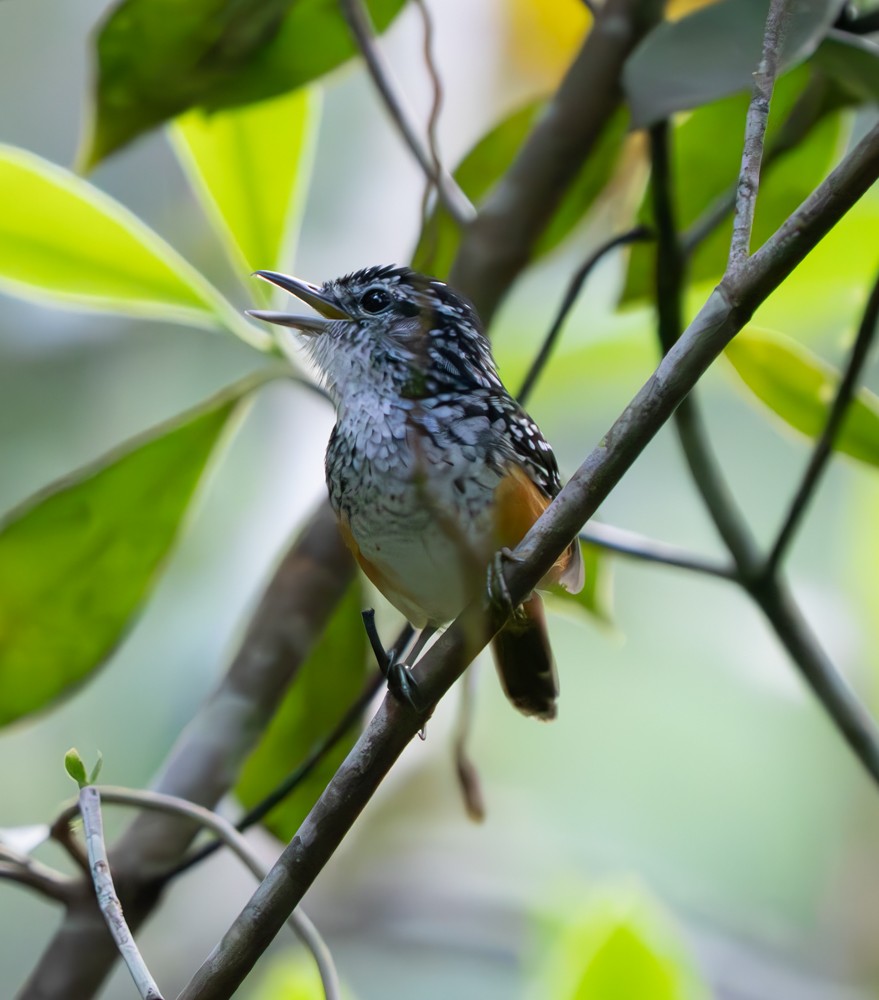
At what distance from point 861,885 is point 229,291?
2.81m

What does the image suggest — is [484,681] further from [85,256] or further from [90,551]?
[85,256]

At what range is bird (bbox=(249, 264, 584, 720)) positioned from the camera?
1.12 m

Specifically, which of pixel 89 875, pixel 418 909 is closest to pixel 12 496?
pixel 418 909

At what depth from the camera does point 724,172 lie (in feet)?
5.23

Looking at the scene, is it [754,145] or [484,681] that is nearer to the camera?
[754,145]

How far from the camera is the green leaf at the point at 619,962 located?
1.27 m

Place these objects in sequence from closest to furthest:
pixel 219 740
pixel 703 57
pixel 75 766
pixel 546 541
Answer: pixel 546 541 → pixel 75 766 → pixel 703 57 → pixel 219 740

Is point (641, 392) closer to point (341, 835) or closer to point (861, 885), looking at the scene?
point (341, 835)

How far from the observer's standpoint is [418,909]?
3.27 metres

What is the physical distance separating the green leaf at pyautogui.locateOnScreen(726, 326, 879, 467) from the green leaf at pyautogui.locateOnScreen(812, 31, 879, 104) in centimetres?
31

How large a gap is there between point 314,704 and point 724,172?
922mm

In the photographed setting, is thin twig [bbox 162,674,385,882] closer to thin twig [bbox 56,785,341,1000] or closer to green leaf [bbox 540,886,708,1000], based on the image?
thin twig [bbox 56,785,341,1000]

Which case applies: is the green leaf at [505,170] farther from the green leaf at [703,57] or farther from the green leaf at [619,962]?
the green leaf at [619,962]

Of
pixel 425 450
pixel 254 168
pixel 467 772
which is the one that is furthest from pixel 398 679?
pixel 254 168
